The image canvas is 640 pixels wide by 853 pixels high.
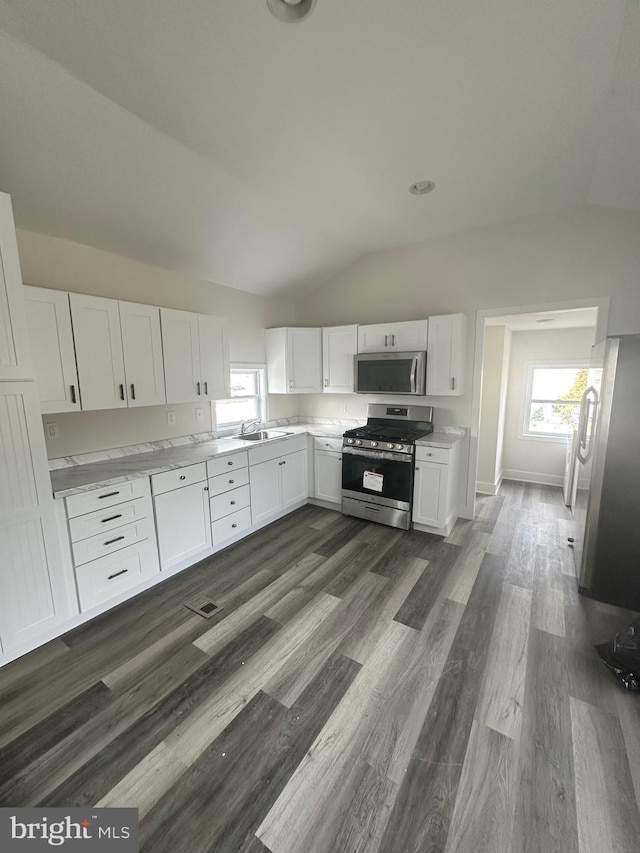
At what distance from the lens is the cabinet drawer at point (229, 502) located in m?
3.07

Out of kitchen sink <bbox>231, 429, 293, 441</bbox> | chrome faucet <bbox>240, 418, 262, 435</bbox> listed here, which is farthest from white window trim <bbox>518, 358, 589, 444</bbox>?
chrome faucet <bbox>240, 418, 262, 435</bbox>

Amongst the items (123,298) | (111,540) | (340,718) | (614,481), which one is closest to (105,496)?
(111,540)

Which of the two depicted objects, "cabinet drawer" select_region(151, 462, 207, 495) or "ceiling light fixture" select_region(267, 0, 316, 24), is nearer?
"ceiling light fixture" select_region(267, 0, 316, 24)

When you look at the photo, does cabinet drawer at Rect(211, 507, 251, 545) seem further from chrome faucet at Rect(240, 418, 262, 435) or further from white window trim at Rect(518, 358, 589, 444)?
white window trim at Rect(518, 358, 589, 444)

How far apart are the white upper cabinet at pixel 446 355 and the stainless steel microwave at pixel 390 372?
10 cm

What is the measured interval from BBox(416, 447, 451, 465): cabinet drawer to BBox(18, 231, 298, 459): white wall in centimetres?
227

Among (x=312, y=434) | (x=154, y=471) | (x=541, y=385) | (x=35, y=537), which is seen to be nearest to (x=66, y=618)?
(x=35, y=537)

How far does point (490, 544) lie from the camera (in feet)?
10.9

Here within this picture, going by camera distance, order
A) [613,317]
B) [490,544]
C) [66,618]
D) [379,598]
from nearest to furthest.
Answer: [66,618], [379,598], [613,317], [490,544]

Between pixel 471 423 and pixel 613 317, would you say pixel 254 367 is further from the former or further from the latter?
pixel 613 317

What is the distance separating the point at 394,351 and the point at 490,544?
2230 mm

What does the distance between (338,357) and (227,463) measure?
6.38 feet

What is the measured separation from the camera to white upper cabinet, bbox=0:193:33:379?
1.77 metres

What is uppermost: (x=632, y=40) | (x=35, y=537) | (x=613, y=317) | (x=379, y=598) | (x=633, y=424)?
(x=632, y=40)
